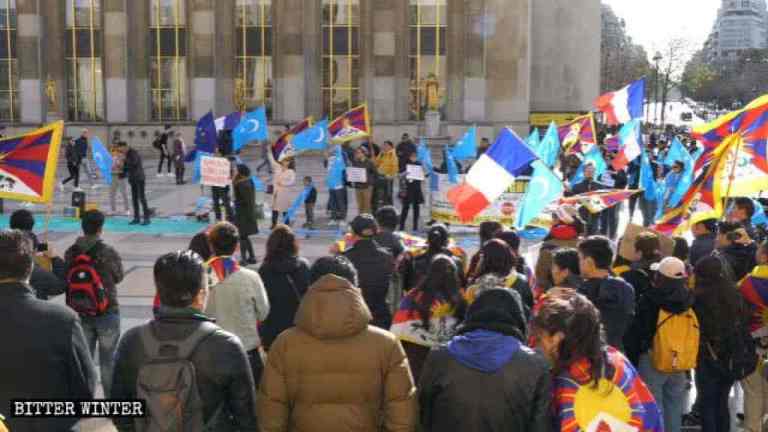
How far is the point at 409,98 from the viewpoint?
139 ft

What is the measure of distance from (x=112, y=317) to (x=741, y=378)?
15.9 feet

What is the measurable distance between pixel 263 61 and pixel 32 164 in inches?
1308

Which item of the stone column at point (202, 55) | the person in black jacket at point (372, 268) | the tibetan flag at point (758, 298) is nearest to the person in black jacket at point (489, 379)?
the person in black jacket at point (372, 268)

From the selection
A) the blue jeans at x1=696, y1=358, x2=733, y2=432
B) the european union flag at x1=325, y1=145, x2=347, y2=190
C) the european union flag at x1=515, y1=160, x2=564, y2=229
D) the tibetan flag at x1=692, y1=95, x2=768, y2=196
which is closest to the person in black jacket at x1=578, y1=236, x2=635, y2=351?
the blue jeans at x1=696, y1=358, x2=733, y2=432

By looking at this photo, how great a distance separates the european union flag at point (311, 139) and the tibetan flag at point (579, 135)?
5.14m

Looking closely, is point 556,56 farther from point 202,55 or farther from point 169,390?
point 169,390

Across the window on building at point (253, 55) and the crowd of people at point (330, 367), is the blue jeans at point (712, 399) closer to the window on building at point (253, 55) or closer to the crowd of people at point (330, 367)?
the crowd of people at point (330, 367)

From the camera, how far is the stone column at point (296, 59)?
41469mm

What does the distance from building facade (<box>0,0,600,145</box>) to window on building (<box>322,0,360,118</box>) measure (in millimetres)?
45

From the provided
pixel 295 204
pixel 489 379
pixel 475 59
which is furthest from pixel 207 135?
pixel 475 59

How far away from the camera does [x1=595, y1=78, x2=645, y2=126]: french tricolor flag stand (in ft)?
55.6

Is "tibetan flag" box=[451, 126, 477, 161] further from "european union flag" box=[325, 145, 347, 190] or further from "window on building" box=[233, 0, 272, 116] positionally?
"window on building" box=[233, 0, 272, 116]

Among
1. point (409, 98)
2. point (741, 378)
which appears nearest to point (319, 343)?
point (741, 378)

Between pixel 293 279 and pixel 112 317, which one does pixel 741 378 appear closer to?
pixel 293 279
